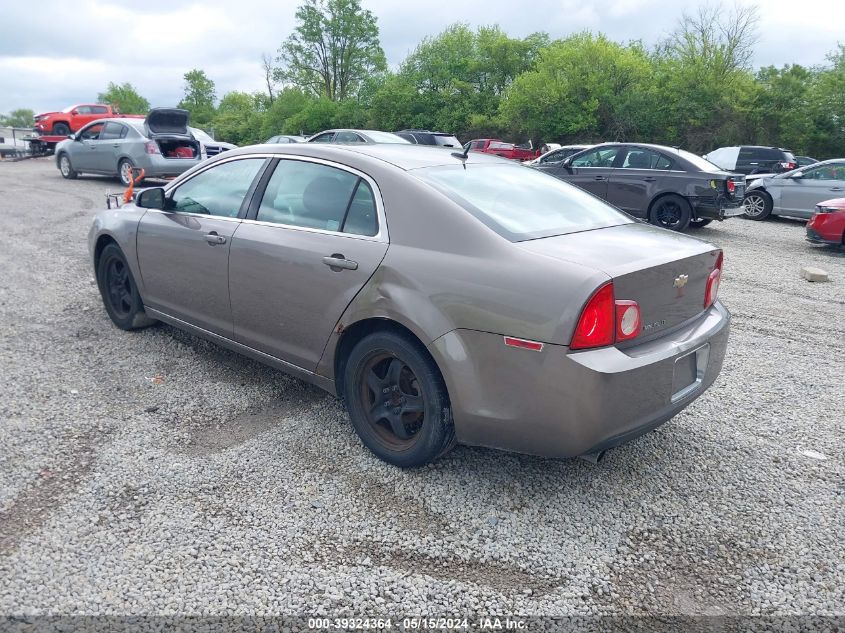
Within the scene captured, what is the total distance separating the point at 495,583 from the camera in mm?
2537

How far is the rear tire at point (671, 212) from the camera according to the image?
11078 mm

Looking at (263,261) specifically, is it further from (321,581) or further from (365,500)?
(321,581)

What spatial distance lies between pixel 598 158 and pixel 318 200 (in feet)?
31.6

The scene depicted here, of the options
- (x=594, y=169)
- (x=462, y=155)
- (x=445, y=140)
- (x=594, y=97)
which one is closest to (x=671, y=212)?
(x=594, y=169)

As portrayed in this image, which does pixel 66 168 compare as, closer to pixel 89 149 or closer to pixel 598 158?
pixel 89 149

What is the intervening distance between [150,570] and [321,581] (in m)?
0.67

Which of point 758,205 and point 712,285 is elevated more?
point 712,285

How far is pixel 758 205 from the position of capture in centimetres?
1432

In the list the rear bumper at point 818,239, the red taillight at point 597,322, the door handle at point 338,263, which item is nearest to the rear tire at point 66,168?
the door handle at point 338,263

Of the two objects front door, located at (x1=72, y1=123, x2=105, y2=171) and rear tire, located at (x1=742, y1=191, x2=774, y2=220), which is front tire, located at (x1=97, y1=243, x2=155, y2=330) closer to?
front door, located at (x1=72, y1=123, x2=105, y2=171)

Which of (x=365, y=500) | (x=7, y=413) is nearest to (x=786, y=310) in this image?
(x=365, y=500)

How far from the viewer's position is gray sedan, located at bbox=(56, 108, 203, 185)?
46.7 feet

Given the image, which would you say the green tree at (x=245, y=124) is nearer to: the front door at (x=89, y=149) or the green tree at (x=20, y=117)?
the front door at (x=89, y=149)

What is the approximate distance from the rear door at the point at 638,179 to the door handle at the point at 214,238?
887 centimetres
